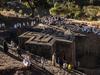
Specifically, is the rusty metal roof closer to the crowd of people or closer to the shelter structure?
the shelter structure

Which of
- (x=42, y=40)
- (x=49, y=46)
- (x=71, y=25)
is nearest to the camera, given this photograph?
(x=49, y=46)

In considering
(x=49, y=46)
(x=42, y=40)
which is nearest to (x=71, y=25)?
(x=42, y=40)

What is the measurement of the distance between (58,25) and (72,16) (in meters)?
9.86

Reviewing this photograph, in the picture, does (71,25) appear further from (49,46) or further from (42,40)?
(49,46)

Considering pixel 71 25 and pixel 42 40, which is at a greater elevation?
pixel 42 40

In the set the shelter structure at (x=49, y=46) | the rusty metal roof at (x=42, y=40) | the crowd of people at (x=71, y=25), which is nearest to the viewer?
the shelter structure at (x=49, y=46)

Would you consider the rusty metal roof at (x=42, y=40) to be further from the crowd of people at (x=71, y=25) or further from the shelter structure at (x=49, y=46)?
the crowd of people at (x=71, y=25)

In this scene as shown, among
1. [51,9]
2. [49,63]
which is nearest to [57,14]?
[51,9]

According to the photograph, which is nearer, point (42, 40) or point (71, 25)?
point (42, 40)

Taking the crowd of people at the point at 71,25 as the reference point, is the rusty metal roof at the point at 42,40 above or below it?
above

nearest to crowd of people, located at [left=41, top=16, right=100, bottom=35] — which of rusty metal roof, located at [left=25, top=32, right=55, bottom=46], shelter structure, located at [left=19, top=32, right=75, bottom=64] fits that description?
shelter structure, located at [left=19, top=32, right=75, bottom=64]

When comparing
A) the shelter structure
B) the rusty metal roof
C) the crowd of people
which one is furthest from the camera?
the crowd of people

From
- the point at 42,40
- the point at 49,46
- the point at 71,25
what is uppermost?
the point at 42,40

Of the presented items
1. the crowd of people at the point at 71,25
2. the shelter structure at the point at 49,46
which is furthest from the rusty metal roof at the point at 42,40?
the crowd of people at the point at 71,25
